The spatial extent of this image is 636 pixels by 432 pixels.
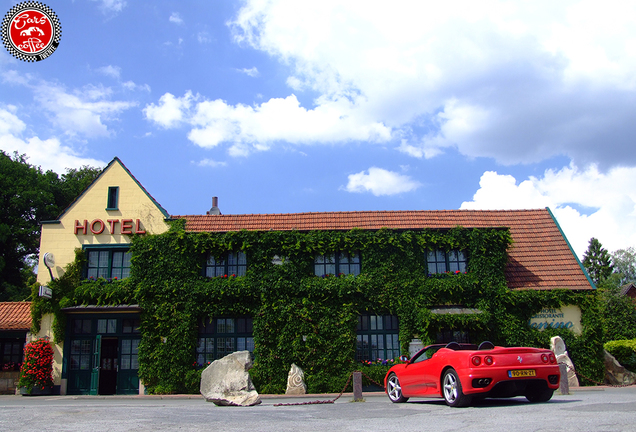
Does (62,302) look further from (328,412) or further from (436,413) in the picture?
(436,413)

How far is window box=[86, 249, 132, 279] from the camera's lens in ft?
69.5

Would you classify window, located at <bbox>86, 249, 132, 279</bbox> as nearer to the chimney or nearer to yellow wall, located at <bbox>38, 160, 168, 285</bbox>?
yellow wall, located at <bbox>38, 160, 168, 285</bbox>

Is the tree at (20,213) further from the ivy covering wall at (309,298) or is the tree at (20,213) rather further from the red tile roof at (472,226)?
the red tile roof at (472,226)

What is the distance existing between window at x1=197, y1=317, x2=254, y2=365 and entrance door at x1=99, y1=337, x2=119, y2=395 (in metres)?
3.71

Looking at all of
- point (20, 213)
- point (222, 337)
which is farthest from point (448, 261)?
point (20, 213)

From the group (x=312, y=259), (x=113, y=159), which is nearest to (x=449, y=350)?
(x=312, y=259)

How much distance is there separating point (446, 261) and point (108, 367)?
14.8 m

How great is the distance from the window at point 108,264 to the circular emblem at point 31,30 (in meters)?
9.15

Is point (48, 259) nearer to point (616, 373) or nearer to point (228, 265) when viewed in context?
point (228, 265)

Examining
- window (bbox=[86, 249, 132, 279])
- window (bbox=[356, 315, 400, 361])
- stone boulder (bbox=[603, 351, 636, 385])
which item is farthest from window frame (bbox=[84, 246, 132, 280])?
stone boulder (bbox=[603, 351, 636, 385])

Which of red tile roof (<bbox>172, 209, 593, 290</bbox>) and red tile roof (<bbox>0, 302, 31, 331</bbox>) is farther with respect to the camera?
red tile roof (<bbox>172, 209, 593, 290</bbox>)

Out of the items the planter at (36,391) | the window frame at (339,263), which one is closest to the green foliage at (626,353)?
the window frame at (339,263)

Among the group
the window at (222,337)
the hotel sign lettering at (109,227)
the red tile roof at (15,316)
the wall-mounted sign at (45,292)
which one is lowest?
the window at (222,337)

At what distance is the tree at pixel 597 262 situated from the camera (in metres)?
67.4
